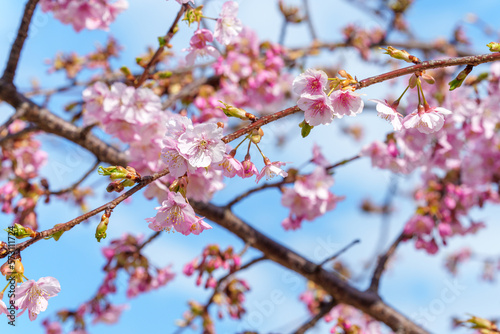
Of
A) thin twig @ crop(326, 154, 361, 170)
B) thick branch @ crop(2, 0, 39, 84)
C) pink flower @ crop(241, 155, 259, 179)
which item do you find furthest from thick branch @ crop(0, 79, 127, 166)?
pink flower @ crop(241, 155, 259, 179)

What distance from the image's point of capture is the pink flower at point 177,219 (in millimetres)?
1295

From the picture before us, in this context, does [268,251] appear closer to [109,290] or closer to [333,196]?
[333,196]

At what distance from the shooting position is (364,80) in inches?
50.2

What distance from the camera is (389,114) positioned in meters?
1.38

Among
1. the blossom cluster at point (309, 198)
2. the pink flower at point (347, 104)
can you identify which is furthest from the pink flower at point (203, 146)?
the blossom cluster at point (309, 198)

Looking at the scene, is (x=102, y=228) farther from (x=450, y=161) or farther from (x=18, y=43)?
(x=450, y=161)

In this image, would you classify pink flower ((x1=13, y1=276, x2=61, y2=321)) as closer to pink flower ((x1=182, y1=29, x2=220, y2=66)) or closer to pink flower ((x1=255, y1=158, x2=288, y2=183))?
pink flower ((x1=255, y1=158, x2=288, y2=183))

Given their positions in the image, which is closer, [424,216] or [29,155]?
[424,216]

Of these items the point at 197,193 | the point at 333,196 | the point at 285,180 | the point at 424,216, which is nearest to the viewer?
the point at 197,193

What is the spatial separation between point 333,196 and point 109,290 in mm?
1915

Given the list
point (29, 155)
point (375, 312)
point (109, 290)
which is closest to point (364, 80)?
point (375, 312)

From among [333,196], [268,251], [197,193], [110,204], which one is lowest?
[268,251]

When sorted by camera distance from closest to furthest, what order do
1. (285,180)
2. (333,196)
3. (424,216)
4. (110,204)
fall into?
(110,204), (285,180), (333,196), (424,216)

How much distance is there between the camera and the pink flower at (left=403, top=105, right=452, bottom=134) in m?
1.40
